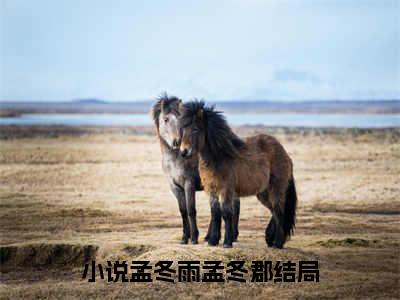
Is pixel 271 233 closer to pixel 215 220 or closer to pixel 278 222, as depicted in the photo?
pixel 278 222

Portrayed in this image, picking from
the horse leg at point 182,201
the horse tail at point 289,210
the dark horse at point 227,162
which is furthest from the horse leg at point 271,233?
the horse leg at point 182,201

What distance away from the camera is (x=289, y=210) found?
468 inches

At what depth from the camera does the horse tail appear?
11.8m

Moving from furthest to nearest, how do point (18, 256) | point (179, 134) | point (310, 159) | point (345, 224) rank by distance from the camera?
1. point (310, 159)
2. point (345, 224)
3. point (18, 256)
4. point (179, 134)

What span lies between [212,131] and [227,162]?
47cm

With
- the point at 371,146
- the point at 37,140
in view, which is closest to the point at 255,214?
the point at 371,146

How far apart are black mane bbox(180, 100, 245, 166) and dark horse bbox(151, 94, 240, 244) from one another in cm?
87

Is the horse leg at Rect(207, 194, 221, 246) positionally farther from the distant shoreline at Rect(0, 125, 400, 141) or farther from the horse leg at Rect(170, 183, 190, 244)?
the distant shoreline at Rect(0, 125, 400, 141)

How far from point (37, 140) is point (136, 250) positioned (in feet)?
94.8

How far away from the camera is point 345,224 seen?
51.5 feet

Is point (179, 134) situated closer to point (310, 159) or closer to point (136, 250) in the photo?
point (136, 250)

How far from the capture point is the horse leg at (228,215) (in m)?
10.6

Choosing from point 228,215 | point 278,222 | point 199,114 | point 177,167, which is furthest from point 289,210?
point 199,114

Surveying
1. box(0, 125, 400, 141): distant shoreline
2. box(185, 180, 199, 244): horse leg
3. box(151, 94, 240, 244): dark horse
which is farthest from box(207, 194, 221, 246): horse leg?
box(0, 125, 400, 141): distant shoreline
